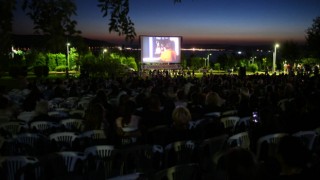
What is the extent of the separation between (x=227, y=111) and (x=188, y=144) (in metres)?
3.58

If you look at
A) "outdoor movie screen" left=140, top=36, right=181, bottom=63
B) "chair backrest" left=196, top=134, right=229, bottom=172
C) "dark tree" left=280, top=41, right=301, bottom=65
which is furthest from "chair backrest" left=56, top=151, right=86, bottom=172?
"dark tree" left=280, top=41, right=301, bottom=65

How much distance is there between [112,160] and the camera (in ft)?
18.6

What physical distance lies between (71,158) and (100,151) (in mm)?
423

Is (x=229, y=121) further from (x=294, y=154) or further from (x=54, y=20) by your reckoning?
(x=54, y=20)

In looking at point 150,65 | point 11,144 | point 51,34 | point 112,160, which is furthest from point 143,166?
point 150,65

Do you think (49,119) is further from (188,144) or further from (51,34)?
(51,34)

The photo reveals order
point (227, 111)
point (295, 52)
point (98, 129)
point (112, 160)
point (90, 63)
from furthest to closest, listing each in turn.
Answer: point (295, 52) < point (90, 63) < point (227, 111) < point (98, 129) < point (112, 160)

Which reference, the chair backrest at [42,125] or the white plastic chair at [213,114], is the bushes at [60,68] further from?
the chair backrest at [42,125]

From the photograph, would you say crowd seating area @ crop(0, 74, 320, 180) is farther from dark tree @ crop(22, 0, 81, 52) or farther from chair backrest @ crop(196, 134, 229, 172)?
dark tree @ crop(22, 0, 81, 52)

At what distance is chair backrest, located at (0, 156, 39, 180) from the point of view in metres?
5.01

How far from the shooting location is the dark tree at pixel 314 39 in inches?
1457

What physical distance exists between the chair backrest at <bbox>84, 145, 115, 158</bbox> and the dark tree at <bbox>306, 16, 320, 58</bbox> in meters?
35.1

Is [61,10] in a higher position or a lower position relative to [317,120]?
higher

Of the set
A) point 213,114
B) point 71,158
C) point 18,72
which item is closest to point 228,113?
point 213,114
